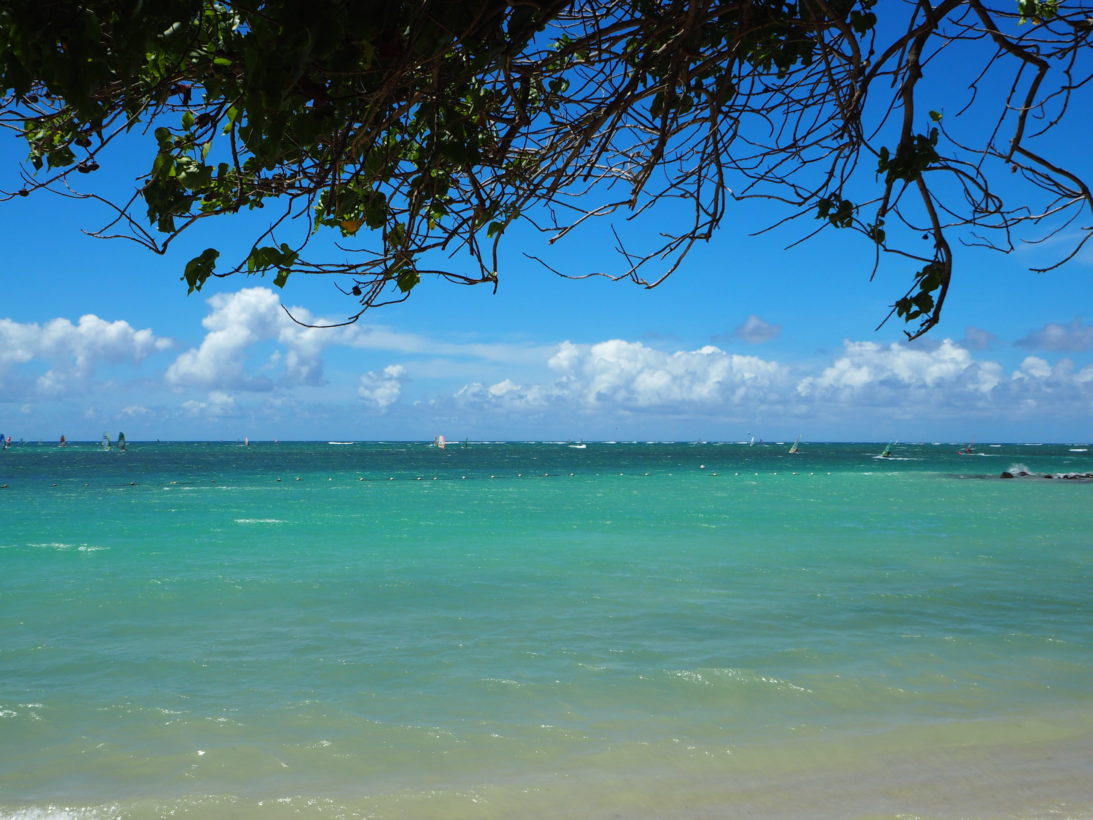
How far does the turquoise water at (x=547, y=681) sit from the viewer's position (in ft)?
13.7

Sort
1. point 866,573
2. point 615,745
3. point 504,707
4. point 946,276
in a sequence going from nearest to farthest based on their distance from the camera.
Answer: point 946,276 < point 615,745 < point 504,707 < point 866,573

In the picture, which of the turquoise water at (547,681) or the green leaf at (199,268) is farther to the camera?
the turquoise water at (547,681)

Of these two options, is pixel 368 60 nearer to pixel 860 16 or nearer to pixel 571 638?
pixel 860 16

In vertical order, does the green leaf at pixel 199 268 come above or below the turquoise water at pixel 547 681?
above

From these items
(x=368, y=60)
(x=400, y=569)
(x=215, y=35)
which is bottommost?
(x=400, y=569)

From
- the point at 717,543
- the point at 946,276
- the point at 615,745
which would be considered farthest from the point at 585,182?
the point at 717,543

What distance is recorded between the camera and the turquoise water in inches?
164

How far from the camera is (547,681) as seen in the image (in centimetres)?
604

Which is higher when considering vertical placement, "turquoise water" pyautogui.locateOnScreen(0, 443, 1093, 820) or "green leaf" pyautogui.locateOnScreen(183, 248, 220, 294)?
"green leaf" pyautogui.locateOnScreen(183, 248, 220, 294)

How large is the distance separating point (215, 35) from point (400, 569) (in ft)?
33.1

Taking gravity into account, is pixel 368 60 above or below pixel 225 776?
above

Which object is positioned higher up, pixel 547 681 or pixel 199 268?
pixel 199 268

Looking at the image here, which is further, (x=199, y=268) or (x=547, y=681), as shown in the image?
(x=547, y=681)

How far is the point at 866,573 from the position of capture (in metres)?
11.1
